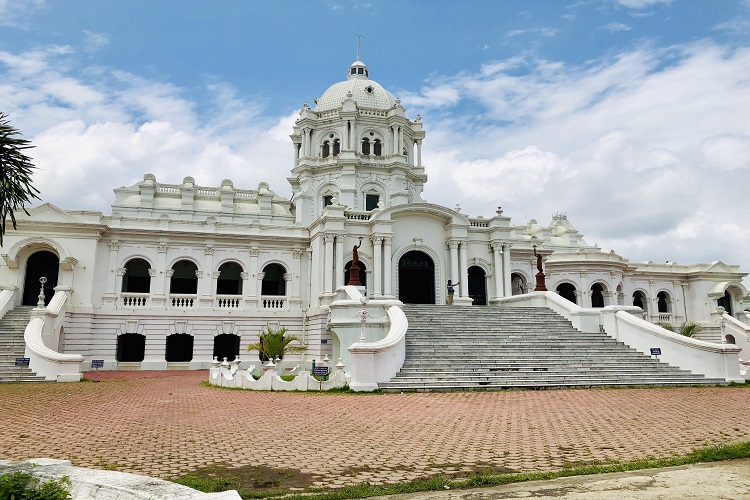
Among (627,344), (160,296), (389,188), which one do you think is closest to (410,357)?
(627,344)

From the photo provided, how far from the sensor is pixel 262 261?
107ft

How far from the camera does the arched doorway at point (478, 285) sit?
32656 mm

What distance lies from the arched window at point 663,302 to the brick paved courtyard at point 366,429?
31738mm

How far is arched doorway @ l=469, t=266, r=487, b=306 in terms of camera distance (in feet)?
107

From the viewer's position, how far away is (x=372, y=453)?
770 cm

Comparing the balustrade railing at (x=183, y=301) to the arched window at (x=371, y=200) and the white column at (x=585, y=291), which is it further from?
the white column at (x=585, y=291)

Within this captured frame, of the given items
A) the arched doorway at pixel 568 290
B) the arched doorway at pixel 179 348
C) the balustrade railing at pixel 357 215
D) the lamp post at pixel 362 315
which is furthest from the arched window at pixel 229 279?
the arched doorway at pixel 568 290

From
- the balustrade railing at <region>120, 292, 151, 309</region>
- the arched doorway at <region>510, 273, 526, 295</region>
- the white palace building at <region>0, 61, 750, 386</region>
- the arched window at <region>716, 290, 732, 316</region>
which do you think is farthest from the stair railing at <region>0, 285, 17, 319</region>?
the arched window at <region>716, 290, 732, 316</region>

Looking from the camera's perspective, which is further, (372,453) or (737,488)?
(372,453)

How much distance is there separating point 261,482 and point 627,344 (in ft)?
61.1

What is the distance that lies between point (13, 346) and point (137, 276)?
10.9 metres

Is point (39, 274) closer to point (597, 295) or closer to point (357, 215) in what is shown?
point (357, 215)

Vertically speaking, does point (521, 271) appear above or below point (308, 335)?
above

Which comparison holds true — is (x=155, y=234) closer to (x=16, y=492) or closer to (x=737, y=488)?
(x=16, y=492)
